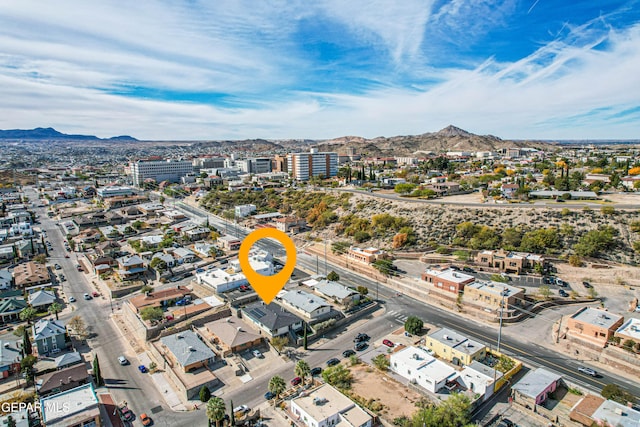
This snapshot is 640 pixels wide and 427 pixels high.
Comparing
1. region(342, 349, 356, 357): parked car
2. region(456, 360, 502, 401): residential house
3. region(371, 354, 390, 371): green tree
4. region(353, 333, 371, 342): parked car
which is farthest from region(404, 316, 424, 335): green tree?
region(456, 360, 502, 401): residential house

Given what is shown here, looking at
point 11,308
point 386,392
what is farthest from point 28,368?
point 386,392

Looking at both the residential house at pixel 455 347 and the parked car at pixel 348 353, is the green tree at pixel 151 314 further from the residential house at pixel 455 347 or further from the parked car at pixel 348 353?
the residential house at pixel 455 347

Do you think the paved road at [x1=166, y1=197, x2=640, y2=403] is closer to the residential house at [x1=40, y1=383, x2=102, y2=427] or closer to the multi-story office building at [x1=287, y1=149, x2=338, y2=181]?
the residential house at [x1=40, y1=383, x2=102, y2=427]

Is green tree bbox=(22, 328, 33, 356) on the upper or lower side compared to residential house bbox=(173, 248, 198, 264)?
lower

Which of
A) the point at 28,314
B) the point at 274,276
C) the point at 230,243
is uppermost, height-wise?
the point at 274,276

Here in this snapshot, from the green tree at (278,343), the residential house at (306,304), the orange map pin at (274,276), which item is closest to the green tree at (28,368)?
the orange map pin at (274,276)

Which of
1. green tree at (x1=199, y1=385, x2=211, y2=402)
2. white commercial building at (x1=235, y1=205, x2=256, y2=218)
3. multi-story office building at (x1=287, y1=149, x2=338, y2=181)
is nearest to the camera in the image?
green tree at (x1=199, y1=385, x2=211, y2=402)

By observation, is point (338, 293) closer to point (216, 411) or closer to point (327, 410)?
point (327, 410)
